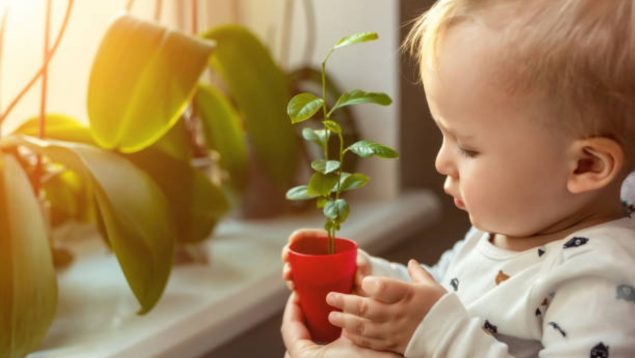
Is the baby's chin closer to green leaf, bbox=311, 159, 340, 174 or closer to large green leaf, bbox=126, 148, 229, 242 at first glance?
green leaf, bbox=311, 159, 340, 174

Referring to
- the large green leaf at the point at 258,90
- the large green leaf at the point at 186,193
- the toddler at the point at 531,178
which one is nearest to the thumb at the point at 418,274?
the toddler at the point at 531,178

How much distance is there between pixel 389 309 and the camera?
75cm

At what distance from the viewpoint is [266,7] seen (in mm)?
1483

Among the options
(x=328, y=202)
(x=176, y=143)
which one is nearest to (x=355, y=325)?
(x=328, y=202)

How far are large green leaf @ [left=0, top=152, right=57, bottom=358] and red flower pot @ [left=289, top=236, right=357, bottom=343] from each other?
266mm

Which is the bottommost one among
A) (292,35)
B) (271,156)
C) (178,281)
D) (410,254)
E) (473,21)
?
(410,254)

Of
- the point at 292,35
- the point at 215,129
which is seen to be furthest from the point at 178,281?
the point at 292,35

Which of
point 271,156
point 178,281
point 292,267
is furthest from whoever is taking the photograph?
point 271,156

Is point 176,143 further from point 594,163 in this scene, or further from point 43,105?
point 594,163

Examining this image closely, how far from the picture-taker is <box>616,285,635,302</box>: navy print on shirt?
71cm

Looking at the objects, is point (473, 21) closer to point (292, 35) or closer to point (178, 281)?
point (178, 281)

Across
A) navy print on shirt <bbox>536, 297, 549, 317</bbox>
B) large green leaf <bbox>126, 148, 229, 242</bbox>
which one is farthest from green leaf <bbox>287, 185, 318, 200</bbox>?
large green leaf <bbox>126, 148, 229, 242</bbox>

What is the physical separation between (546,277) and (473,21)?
223mm

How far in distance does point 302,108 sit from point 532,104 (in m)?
0.19
